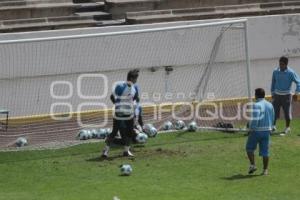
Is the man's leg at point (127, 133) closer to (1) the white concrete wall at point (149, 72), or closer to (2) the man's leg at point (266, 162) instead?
(2) the man's leg at point (266, 162)

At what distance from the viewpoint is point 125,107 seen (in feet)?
54.5

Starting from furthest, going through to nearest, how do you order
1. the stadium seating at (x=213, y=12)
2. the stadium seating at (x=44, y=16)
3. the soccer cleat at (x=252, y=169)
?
the stadium seating at (x=213, y=12), the stadium seating at (x=44, y=16), the soccer cleat at (x=252, y=169)

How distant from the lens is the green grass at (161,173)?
13.8 meters

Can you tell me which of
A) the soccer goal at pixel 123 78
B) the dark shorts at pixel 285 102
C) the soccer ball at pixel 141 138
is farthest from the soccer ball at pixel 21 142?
the dark shorts at pixel 285 102

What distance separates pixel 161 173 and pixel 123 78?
668 cm

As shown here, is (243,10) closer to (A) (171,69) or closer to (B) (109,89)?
(A) (171,69)

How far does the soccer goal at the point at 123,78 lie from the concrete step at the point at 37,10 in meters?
3.26

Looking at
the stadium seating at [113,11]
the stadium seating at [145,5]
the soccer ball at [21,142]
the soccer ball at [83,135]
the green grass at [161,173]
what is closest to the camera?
the green grass at [161,173]

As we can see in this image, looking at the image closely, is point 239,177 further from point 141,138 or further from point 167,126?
point 167,126

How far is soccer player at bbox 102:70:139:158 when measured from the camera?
16.7 meters

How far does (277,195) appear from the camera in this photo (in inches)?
536

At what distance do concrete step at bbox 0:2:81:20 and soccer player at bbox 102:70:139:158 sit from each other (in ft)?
27.1

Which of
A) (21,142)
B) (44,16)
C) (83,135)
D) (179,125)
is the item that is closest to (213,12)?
(44,16)

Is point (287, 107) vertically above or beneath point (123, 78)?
beneath
